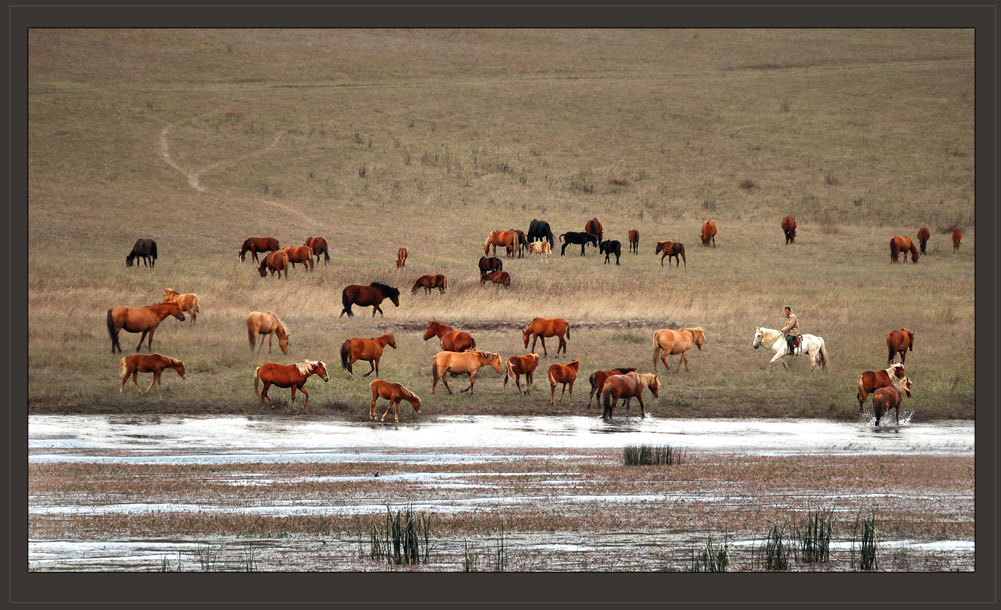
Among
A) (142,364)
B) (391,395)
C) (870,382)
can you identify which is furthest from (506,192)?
(391,395)

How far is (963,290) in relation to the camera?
33938mm

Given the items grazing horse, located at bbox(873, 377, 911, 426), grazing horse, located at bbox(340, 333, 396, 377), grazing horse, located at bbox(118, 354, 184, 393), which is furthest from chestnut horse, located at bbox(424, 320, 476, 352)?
grazing horse, located at bbox(873, 377, 911, 426)

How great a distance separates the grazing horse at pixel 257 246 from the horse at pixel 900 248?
20069 millimetres

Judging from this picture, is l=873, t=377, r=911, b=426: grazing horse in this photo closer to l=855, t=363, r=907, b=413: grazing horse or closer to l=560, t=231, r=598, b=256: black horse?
l=855, t=363, r=907, b=413: grazing horse

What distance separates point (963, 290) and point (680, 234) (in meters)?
12.2

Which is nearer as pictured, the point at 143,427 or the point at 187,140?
the point at 143,427

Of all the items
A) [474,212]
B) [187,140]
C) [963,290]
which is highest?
[187,140]

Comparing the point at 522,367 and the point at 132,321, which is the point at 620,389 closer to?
the point at 522,367

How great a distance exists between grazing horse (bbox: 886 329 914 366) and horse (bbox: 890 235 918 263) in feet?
54.3

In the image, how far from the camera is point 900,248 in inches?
1563

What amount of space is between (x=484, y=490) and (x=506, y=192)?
1503 inches

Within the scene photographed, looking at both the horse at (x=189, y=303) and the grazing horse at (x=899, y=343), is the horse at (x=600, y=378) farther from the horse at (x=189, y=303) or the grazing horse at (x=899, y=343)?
the horse at (x=189, y=303)

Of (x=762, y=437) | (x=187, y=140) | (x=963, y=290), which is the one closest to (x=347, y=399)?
(x=762, y=437)

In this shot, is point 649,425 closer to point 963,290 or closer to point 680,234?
point 963,290
